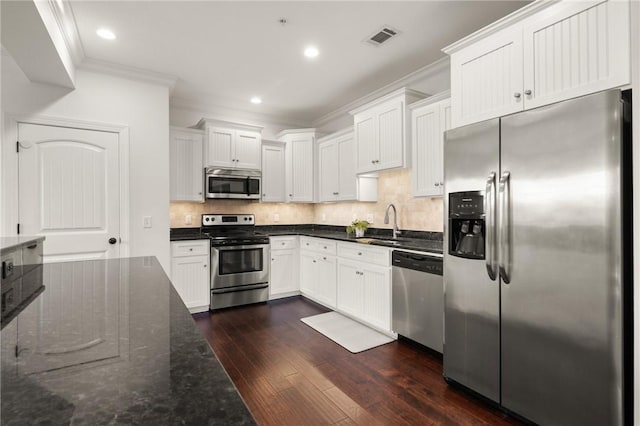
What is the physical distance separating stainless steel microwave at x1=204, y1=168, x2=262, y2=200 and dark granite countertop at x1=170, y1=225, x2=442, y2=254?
608 mm

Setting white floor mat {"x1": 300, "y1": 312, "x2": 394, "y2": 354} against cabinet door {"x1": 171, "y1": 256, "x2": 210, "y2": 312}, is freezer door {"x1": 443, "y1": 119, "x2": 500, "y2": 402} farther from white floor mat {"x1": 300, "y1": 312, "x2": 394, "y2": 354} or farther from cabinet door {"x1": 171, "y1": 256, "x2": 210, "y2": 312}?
cabinet door {"x1": 171, "y1": 256, "x2": 210, "y2": 312}

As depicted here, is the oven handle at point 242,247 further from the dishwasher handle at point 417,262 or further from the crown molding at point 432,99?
the crown molding at point 432,99

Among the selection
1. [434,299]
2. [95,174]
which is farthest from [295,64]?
[434,299]

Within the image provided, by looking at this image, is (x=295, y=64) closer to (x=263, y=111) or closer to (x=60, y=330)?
(x=263, y=111)

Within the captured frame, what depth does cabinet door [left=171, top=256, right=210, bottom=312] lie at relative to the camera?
3.87 metres

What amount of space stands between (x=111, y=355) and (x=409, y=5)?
9.18 ft

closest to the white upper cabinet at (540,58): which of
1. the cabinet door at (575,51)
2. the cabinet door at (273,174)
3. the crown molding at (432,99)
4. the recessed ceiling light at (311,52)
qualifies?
the cabinet door at (575,51)

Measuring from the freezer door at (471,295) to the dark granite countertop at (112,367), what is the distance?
184cm

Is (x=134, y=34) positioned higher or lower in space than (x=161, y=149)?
higher

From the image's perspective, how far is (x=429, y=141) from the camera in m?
3.08

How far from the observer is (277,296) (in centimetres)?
459

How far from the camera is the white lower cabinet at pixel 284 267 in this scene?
4.53 m

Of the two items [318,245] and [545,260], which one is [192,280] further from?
[545,260]

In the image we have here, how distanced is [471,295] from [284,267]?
2867mm
